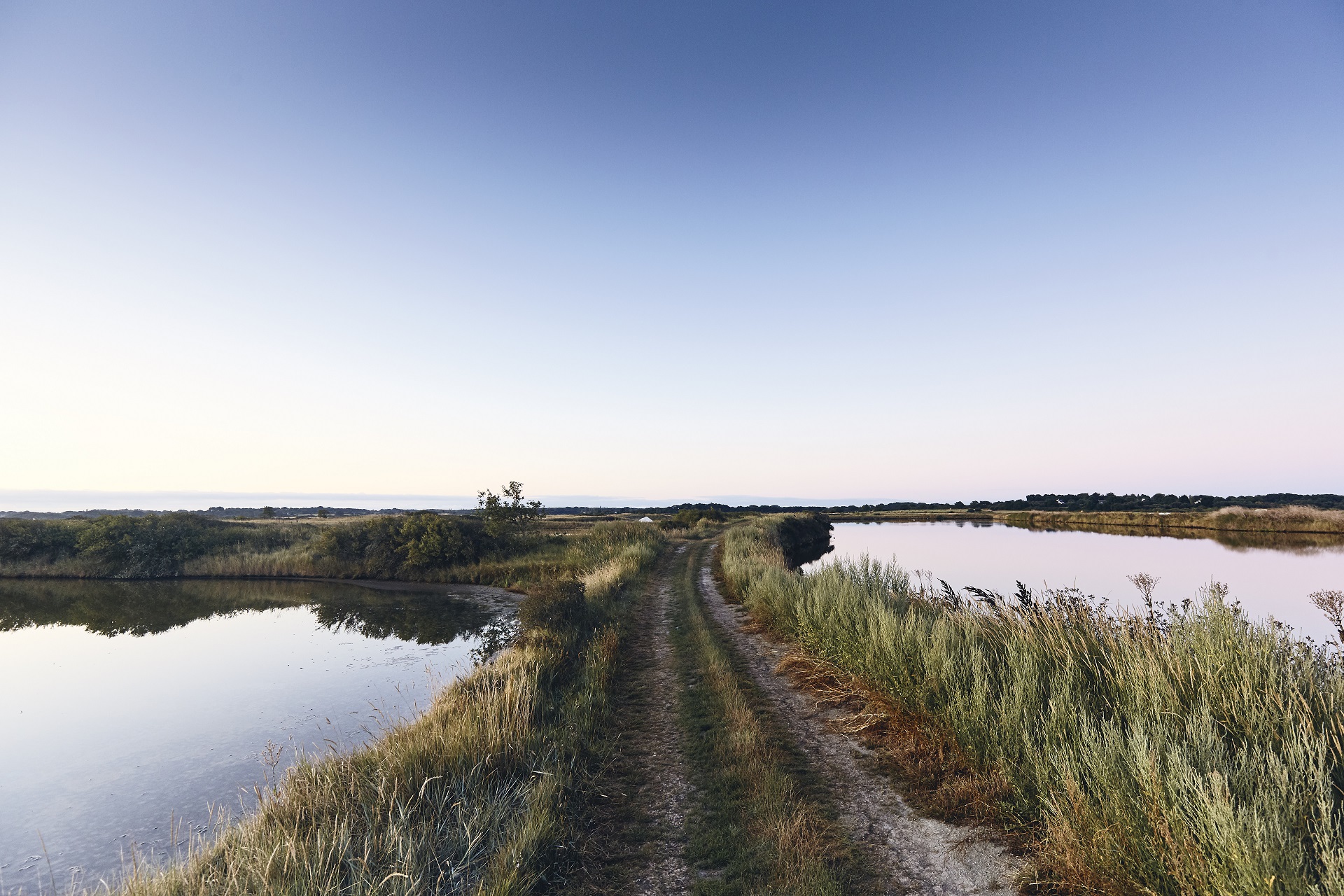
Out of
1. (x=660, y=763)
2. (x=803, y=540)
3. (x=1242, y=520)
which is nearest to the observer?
(x=660, y=763)

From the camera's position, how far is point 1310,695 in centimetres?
448

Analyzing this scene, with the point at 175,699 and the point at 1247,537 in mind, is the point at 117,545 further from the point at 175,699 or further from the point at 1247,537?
the point at 1247,537

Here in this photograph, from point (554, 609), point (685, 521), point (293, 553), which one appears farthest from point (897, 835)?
point (685, 521)

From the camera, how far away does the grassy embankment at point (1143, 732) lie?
312 cm

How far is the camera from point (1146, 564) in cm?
2795

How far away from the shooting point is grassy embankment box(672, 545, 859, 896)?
14.3 ft

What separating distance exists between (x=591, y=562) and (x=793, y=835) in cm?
2359

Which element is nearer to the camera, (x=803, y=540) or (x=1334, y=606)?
(x=1334, y=606)

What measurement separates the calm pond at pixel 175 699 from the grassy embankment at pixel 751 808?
4.62 metres

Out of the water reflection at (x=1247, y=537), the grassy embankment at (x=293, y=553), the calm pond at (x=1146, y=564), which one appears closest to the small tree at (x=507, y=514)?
the grassy embankment at (x=293, y=553)

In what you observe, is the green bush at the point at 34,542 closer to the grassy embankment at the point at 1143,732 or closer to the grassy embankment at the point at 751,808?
the grassy embankment at the point at 751,808

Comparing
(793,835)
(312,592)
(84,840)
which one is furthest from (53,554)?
(793,835)

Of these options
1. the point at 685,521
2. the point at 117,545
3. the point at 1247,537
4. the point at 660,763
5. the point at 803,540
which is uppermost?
the point at 117,545

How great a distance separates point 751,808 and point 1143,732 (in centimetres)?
334
